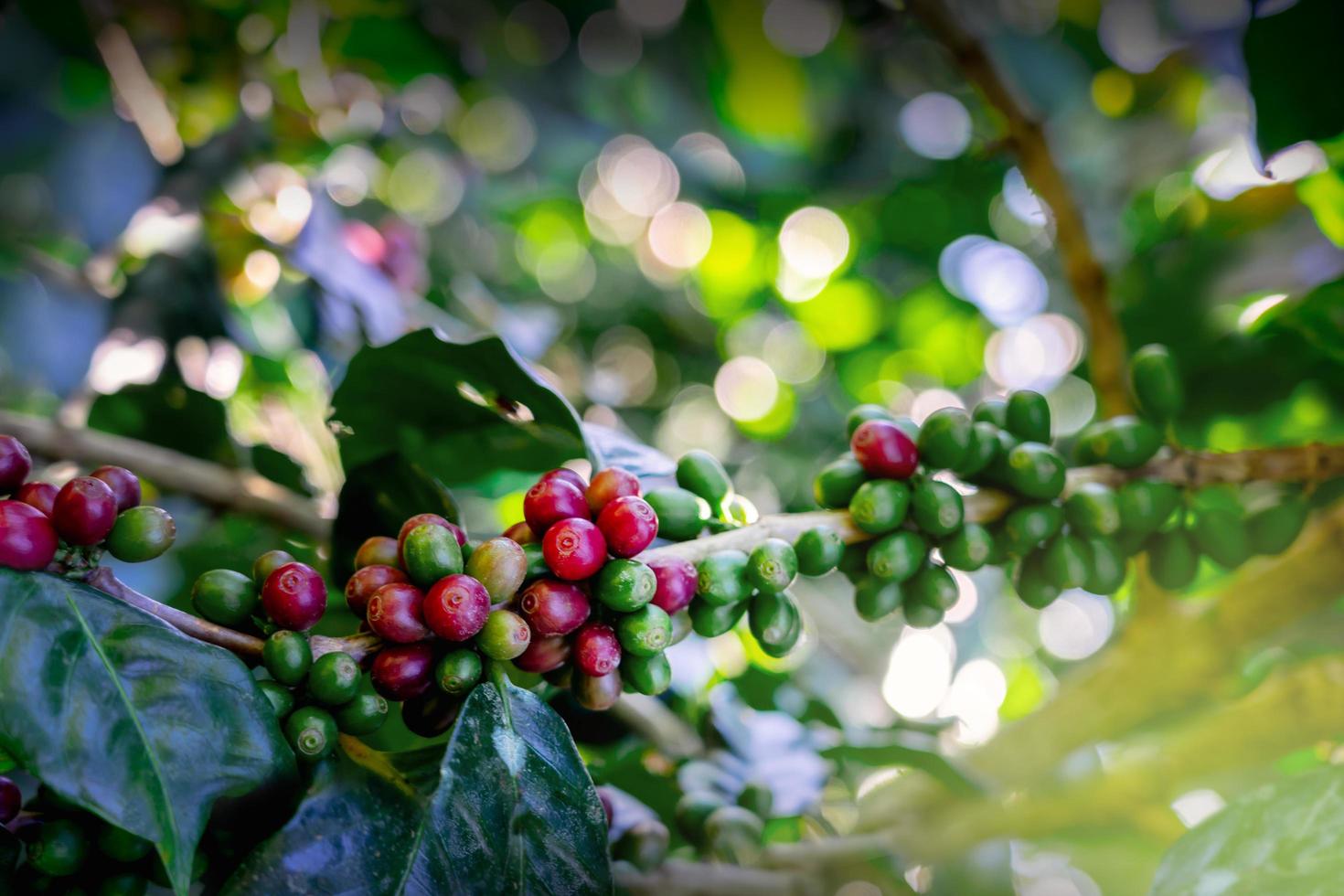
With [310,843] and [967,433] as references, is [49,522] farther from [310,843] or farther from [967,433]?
[967,433]

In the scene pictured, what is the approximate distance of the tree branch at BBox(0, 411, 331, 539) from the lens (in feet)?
4.74

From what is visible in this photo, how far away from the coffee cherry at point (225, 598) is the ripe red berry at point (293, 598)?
23 mm

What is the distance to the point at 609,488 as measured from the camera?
85 cm

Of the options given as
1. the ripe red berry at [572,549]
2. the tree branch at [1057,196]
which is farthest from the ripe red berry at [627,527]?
the tree branch at [1057,196]

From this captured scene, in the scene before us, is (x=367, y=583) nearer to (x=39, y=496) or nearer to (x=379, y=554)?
(x=379, y=554)

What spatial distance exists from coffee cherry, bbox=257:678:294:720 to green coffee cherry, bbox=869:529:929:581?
1.91 feet

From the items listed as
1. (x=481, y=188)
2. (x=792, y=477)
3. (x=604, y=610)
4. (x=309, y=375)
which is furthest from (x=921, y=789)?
(x=481, y=188)

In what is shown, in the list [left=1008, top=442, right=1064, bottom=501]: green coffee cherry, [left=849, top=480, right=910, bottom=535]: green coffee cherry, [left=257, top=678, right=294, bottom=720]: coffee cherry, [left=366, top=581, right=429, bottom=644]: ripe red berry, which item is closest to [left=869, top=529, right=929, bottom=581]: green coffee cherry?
[left=849, top=480, right=910, bottom=535]: green coffee cherry

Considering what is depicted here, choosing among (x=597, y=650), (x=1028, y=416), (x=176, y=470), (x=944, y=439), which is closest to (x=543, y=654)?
(x=597, y=650)

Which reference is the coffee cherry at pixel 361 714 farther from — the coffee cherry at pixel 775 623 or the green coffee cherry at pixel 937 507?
the green coffee cherry at pixel 937 507

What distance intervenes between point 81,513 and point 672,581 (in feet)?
1.59

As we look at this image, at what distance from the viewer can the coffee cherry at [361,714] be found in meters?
0.74

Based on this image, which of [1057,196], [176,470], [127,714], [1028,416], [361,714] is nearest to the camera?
[127,714]

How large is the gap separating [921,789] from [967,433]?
763 mm
